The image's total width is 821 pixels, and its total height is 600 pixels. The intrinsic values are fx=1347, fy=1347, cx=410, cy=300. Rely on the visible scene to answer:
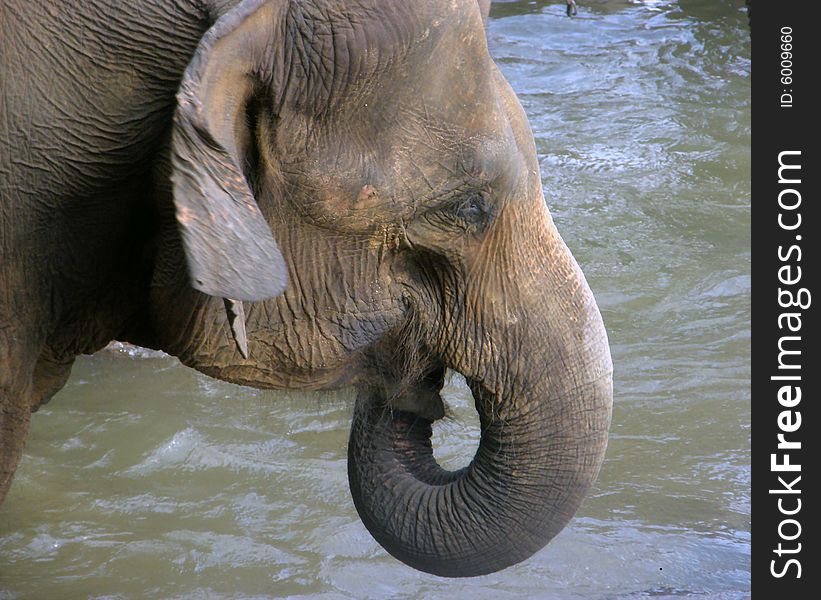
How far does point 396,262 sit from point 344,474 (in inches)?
79.6

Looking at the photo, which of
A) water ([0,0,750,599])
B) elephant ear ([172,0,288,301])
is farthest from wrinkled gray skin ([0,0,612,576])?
water ([0,0,750,599])

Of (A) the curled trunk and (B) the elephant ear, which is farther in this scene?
(A) the curled trunk

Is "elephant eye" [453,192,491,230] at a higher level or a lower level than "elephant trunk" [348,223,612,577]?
higher

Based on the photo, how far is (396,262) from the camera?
7.27 feet

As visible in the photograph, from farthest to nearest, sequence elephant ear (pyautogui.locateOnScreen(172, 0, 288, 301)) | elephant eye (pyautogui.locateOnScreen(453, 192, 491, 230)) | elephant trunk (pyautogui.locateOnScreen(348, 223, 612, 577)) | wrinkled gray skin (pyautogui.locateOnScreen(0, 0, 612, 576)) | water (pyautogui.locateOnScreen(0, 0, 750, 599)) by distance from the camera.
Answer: water (pyautogui.locateOnScreen(0, 0, 750, 599)), elephant trunk (pyautogui.locateOnScreen(348, 223, 612, 577)), elephant eye (pyautogui.locateOnScreen(453, 192, 491, 230)), wrinkled gray skin (pyautogui.locateOnScreen(0, 0, 612, 576)), elephant ear (pyautogui.locateOnScreen(172, 0, 288, 301))

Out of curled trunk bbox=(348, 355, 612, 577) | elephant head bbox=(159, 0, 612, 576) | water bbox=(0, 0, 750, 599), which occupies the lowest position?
water bbox=(0, 0, 750, 599)

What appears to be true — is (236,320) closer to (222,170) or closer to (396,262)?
(222,170)

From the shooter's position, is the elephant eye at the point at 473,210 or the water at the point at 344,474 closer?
the elephant eye at the point at 473,210

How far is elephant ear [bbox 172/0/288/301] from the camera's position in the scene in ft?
5.61

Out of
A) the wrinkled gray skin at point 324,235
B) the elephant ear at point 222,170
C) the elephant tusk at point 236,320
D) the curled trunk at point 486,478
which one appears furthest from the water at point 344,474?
the elephant ear at point 222,170

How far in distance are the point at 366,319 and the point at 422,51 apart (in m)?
0.51

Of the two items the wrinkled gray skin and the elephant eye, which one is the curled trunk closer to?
the wrinkled gray skin

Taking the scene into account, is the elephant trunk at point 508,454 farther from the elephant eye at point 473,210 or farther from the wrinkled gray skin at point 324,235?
the elephant eye at point 473,210

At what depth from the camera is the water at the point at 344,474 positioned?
3613 mm
